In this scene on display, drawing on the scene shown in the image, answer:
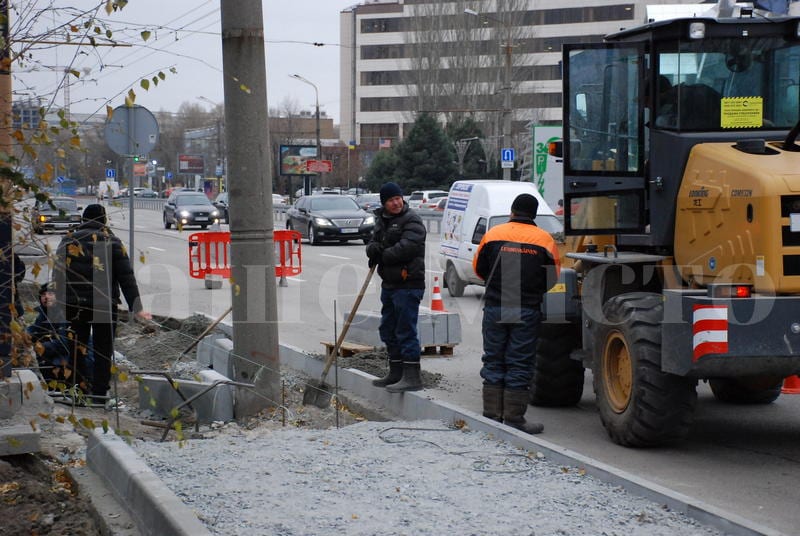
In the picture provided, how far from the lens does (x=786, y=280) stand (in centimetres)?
750

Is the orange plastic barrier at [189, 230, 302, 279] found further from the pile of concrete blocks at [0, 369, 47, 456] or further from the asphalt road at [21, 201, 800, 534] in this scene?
the pile of concrete blocks at [0, 369, 47, 456]

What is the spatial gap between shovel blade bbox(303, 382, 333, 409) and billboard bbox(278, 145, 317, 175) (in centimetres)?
5581

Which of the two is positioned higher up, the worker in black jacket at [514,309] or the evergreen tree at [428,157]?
the evergreen tree at [428,157]

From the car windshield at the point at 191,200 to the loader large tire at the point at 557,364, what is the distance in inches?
1570

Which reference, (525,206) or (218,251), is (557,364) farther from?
(218,251)

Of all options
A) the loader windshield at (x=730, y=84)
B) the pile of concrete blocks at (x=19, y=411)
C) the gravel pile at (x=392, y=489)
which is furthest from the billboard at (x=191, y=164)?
the gravel pile at (x=392, y=489)

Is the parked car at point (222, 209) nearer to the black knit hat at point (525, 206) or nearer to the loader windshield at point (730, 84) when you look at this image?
the black knit hat at point (525, 206)

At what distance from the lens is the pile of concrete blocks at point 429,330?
13.2m

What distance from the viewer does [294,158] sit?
219 ft

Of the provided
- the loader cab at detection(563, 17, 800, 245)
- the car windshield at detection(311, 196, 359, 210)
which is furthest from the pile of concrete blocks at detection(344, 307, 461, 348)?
the car windshield at detection(311, 196, 359, 210)

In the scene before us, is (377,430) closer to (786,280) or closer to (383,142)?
(786,280)

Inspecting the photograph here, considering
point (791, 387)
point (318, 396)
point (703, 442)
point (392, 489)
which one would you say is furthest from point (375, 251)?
point (791, 387)

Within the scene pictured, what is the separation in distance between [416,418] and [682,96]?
352 cm

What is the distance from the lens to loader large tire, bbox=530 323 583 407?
1004 cm
